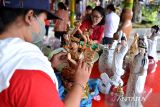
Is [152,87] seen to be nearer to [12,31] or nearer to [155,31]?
[155,31]

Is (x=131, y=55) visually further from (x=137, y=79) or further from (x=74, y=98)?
(x=74, y=98)

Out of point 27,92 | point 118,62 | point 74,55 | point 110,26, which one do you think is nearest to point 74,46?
point 74,55

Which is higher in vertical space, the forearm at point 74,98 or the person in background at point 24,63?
the person in background at point 24,63

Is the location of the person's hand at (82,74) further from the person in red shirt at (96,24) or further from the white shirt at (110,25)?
the white shirt at (110,25)

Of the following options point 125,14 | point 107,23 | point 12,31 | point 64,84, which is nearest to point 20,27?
point 12,31

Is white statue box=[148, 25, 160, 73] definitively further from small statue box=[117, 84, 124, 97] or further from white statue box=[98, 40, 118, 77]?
small statue box=[117, 84, 124, 97]

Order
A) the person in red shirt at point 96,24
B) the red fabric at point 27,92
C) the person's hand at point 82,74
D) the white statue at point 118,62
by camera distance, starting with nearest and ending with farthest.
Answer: the red fabric at point 27,92 < the person's hand at point 82,74 < the white statue at point 118,62 < the person in red shirt at point 96,24

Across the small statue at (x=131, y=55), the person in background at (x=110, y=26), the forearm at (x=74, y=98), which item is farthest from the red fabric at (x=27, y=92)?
the person in background at (x=110, y=26)

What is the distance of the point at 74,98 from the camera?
753mm

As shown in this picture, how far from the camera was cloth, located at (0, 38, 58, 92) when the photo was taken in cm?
62

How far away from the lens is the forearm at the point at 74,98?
0.74 meters

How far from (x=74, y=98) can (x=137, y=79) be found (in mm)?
572

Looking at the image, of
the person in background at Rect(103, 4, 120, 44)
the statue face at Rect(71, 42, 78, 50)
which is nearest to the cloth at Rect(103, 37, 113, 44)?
the person in background at Rect(103, 4, 120, 44)

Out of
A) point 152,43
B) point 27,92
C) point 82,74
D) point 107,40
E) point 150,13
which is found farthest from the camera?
point 150,13
